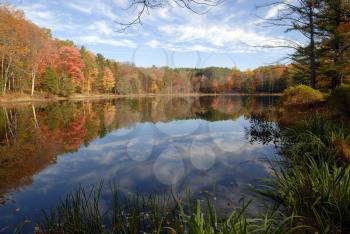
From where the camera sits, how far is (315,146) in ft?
26.8

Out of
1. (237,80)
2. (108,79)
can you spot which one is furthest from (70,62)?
Result: (237,80)

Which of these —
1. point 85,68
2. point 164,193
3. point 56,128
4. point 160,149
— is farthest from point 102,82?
point 164,193

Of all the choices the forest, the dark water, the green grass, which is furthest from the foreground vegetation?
the forest

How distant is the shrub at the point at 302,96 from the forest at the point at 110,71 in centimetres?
130

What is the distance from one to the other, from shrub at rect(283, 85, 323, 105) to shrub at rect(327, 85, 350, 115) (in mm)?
4238

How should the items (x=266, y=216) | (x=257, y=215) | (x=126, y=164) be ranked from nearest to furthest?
(x=266, y=216) < (x=257, y=215) < (x=126, y=164)

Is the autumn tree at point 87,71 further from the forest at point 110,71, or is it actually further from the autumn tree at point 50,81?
the autumn tree at point 50,81

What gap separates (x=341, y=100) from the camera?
14508mm

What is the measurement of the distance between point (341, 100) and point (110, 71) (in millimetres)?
71916

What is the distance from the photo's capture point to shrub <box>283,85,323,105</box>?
66.6 feet

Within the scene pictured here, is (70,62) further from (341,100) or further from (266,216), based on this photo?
(266,216)

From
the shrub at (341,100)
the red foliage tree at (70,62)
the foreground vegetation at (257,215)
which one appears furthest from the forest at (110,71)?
the foreground vegetation at (257,215)

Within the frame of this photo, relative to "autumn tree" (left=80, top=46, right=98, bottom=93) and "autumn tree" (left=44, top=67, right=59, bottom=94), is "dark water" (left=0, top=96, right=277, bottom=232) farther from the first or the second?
"autumn tree" (left=80, top=46, right=98, bottom=93)

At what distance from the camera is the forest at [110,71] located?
22172mm
